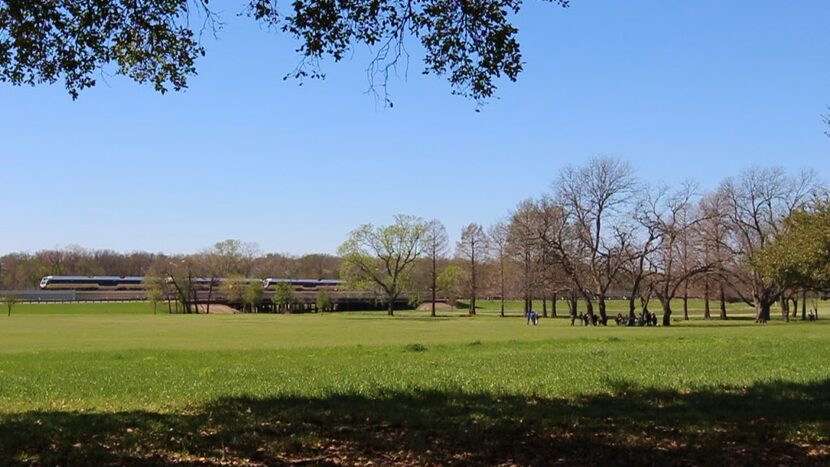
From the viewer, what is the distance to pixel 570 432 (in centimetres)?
849

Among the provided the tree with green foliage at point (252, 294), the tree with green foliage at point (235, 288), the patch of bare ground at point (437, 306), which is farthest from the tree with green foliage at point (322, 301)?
the patch of bare ground at point (437, 306)

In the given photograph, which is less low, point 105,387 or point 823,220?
point 823,220

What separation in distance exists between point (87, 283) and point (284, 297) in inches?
3049

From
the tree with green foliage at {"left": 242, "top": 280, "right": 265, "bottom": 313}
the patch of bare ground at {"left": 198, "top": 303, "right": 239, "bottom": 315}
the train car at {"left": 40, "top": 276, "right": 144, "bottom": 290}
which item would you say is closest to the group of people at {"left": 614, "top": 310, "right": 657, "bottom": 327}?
the tree with green foliage at {"left": 242, "top": 280, "right": 265, "bottom": 313}

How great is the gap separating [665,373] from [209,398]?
930cm

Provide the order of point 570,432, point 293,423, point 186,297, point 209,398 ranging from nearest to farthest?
point 570,432 < point 293,423 < point 209,398 < point 186,297

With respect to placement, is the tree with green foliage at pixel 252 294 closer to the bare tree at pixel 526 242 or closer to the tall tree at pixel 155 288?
the tall tree at pixel 155 288

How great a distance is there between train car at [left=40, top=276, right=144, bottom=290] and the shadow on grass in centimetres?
18313

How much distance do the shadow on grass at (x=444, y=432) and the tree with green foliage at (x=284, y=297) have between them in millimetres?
123093

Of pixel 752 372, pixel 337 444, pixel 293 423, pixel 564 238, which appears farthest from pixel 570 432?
pixel 564 238

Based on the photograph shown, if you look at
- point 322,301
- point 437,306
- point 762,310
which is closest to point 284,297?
point 322,301

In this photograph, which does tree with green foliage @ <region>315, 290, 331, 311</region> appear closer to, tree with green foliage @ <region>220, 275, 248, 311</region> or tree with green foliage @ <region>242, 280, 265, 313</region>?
tree with green foliage @ <region>242, 280, 265, 313</region>

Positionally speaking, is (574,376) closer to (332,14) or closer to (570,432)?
(570,432)

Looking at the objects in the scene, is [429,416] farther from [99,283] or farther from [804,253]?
[99,283]
